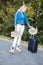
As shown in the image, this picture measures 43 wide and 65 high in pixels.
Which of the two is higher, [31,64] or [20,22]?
[20,22]

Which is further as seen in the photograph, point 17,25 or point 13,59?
point 17,25

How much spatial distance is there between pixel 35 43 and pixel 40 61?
5.17 ft

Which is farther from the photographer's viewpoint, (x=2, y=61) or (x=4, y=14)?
(x=4, y=14)

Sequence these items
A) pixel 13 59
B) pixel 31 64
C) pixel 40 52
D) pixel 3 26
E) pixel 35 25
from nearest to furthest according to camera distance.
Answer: pixel 31 64, pixel 13 59, pixel 40 52, pixel 35 25, pixel 3 26

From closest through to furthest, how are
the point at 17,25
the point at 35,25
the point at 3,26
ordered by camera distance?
1. the point at 17,25
2. the point at 35,25
3. the point at 3,26

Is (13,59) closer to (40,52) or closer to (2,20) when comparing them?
(40,52)

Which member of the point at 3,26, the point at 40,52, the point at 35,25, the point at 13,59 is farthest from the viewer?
the point at 3,26

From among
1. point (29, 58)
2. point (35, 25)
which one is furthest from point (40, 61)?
point (35, 25)

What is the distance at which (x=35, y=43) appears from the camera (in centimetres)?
1121

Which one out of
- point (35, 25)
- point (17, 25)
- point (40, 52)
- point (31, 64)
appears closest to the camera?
point (31, 64)

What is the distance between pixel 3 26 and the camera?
59.8 feet

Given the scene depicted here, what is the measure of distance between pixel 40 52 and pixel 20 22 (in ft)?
5.14

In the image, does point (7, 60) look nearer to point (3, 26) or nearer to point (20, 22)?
point (20, 22)

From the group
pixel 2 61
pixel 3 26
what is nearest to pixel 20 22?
pixel 2 61
